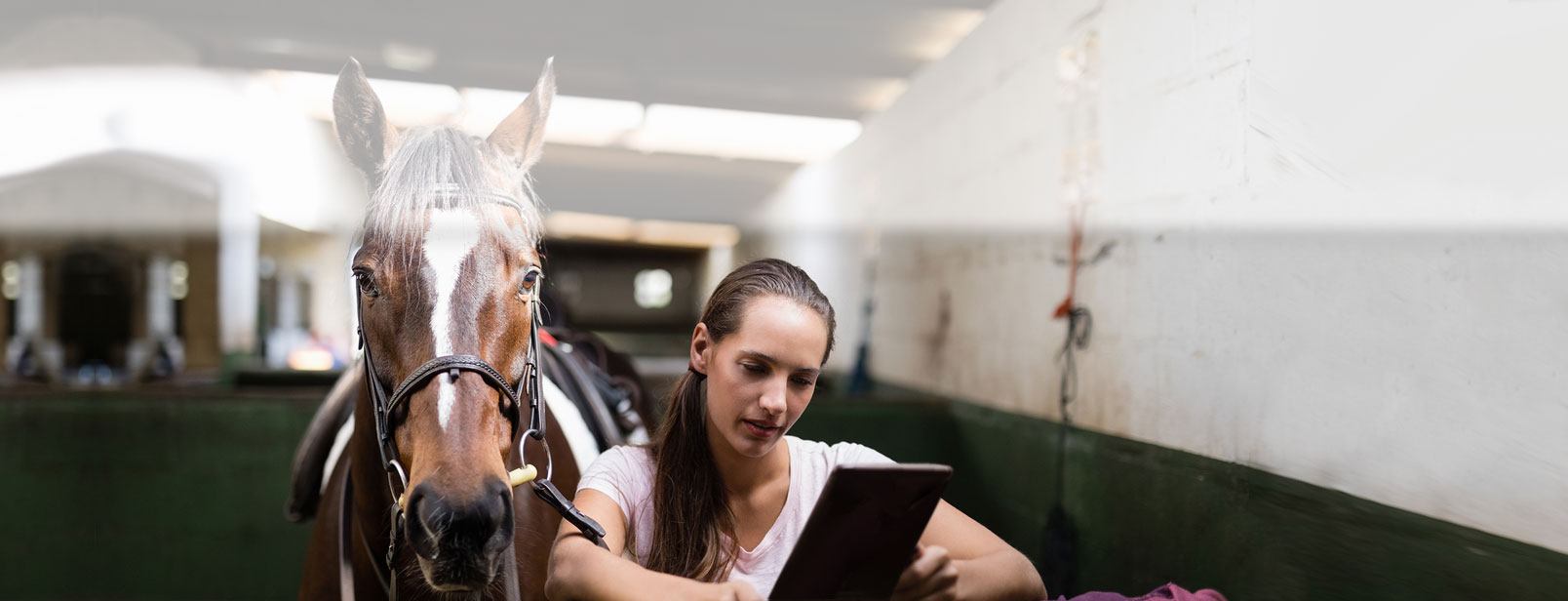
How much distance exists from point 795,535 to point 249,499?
9.85 ft

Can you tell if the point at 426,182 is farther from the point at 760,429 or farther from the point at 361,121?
the point at 760,429

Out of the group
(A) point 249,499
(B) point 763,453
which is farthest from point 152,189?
(B) point 763,453

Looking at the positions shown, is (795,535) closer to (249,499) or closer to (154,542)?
(249,499)

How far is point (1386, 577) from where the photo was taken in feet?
3.94

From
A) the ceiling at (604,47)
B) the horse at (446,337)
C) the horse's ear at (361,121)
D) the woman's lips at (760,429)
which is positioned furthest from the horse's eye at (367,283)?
the woman's lips at (760,429)

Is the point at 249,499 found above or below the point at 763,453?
below

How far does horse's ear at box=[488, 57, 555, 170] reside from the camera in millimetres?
1030

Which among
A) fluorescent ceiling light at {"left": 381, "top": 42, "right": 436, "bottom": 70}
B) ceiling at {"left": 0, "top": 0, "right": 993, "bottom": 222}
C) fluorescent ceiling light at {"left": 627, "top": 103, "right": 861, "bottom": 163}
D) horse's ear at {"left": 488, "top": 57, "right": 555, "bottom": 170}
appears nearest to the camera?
horse's ear at {"left": 488, "top": 57, "right": 555, "bottom": 170}

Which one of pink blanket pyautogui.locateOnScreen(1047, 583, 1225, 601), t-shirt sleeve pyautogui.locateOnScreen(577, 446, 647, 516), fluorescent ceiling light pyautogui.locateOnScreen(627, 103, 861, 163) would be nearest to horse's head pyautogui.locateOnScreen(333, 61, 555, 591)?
t-shirt sleeve pyautogui.locateOnScreen(577, 446, 647, 516)

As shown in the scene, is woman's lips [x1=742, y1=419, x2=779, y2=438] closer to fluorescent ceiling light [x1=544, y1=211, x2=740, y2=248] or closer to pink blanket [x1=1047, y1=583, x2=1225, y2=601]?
pink blanket [x1=1047, y1=583, x2=1225, y2=601]

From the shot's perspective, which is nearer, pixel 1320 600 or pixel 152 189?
pixel 1320 600

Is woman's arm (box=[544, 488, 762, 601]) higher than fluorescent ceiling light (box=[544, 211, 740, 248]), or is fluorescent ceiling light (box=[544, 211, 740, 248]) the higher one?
fluorescent ceiling light (box=[544, 211, 740, 248])

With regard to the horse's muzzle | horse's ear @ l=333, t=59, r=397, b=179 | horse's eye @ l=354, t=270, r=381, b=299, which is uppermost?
horse's ear @ l=333, t=59, r=397, b=179

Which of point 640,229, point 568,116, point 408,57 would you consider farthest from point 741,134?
point 640,229
